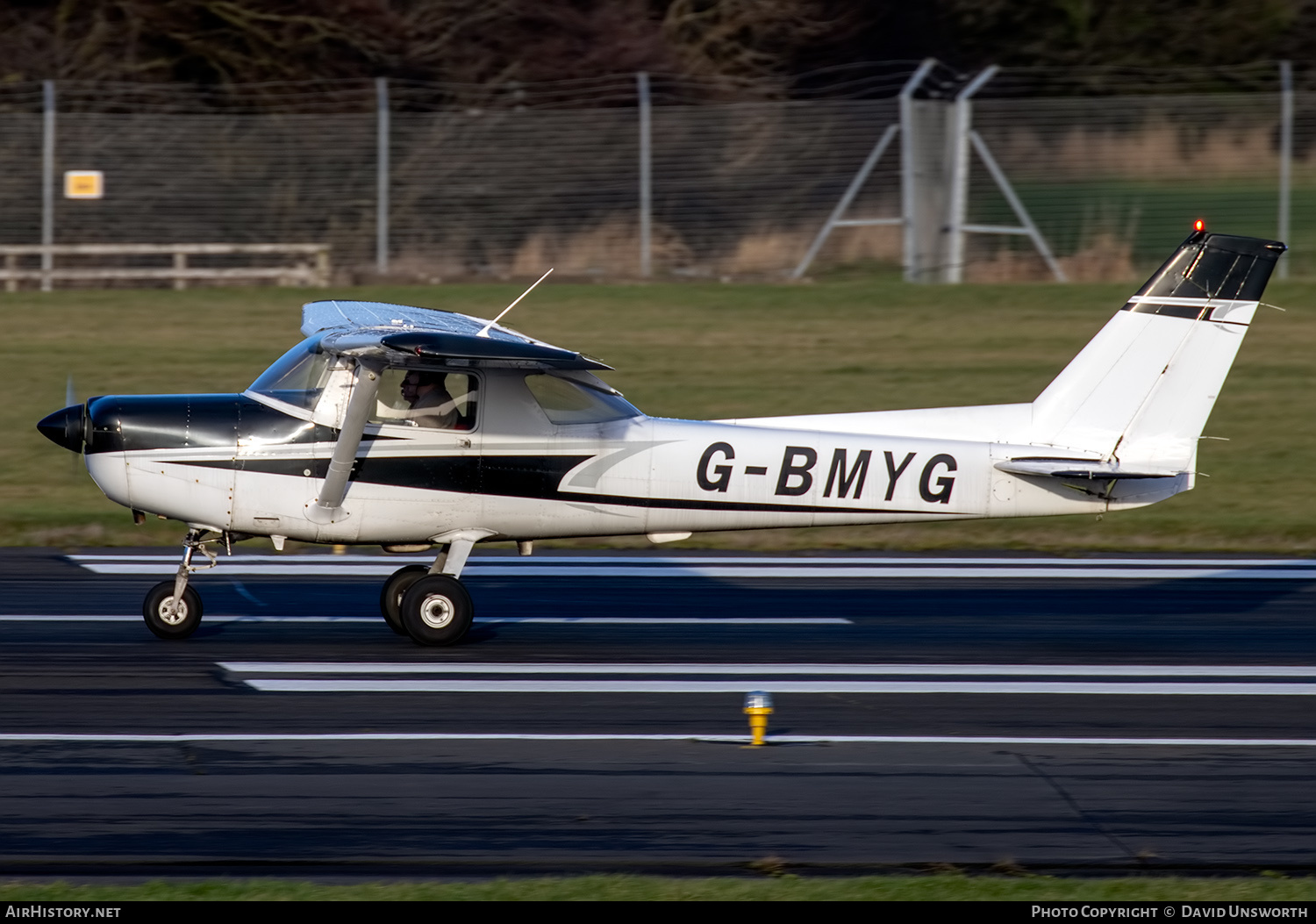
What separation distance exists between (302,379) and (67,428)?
4.62ft

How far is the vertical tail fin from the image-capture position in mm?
10578

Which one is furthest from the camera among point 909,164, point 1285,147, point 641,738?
point 909,164

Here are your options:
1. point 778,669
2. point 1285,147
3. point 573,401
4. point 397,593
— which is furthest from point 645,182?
point 778,669

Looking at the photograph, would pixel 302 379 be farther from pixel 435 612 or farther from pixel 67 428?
pixel 435 612

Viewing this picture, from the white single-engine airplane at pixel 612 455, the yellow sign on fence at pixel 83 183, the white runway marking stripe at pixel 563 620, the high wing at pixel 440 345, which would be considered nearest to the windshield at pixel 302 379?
the white single-engine airplane at pixel 612 455

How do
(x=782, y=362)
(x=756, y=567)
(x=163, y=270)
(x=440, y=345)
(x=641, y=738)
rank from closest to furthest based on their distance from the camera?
(x=641, y=738) → (x=440, y=345) → (x=756, y=567) → (x=782, y=362) → (x=163, y=270)

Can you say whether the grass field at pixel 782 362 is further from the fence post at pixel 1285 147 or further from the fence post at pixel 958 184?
the fence post at pixel 1285 147

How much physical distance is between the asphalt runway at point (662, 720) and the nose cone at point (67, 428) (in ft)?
4.29

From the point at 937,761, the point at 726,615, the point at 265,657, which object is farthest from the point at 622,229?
the point at 937,761

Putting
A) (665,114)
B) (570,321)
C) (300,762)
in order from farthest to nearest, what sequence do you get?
(665,114) < (570,321) < (300,762)

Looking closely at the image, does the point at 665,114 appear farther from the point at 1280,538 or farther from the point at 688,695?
the point at 688,695

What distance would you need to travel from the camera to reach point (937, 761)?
8180 mm

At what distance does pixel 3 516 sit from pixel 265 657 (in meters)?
5.34

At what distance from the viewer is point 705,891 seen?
618cm
